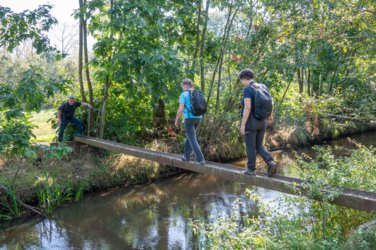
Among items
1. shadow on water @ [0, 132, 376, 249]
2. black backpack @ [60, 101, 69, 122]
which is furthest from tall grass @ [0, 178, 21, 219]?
black backpack @ [60, 101, 69, 122]

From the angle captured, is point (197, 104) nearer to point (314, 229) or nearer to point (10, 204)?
point (314, 229)

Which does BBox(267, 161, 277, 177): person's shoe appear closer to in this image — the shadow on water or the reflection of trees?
the shadow on water

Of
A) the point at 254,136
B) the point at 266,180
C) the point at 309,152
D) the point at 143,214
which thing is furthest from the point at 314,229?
the point at 309,152

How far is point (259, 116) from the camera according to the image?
386 cm

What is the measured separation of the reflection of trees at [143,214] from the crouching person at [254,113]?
92.0 inches

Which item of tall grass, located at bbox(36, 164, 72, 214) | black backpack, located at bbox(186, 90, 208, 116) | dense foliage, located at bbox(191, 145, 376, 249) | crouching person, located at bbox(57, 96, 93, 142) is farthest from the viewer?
crouching person, located at bbox(57, 96, 93, 142)

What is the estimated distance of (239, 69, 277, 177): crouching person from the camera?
3814 mm

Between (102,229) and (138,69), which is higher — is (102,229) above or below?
below

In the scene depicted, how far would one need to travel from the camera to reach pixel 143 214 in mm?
6770

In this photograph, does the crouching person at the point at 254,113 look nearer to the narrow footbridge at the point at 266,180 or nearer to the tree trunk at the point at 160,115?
the narrow footbridge at the point at 266,180

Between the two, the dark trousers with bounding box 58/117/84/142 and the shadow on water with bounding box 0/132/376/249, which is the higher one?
the dark trousers with bounding box 58/117/84/142

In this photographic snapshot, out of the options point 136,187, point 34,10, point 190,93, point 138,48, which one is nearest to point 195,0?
point 138,48

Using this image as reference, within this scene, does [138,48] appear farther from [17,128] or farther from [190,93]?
[17,128]

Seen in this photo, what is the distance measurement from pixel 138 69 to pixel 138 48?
0.62 m
